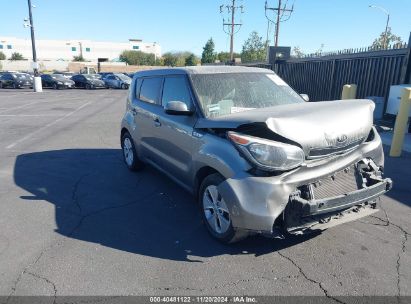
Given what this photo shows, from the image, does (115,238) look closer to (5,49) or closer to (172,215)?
(172,215)

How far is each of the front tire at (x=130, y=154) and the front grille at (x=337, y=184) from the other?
11.6ft

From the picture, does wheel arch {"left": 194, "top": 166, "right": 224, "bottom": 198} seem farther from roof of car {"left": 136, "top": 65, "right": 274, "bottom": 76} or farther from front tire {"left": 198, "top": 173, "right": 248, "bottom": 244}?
roof of car {"left": 136, "top": 65, "right": 274, "bottom": 76}

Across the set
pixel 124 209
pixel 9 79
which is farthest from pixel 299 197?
pixel 9 79

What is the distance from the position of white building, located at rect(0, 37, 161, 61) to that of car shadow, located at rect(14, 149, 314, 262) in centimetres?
11196

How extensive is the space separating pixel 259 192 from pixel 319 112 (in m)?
1.05

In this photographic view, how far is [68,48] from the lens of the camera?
117375 millimetres

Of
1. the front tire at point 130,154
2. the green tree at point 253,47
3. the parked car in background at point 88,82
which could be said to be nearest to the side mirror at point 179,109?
the front tire at point 130,154

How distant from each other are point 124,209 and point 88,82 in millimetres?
33923

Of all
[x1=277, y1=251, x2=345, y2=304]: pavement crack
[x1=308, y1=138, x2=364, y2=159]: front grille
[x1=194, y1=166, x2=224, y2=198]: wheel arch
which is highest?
[x1=308, y1=138, x2=364, y2=159]: front grille

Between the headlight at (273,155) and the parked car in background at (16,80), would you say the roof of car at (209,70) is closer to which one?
the headlight at (273,155)

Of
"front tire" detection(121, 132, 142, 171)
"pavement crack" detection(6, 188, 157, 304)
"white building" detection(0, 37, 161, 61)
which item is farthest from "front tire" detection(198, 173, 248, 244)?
"white building" detection(0, 37, 161, 61)

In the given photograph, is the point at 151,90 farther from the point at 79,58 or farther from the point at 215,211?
the point at 79,58

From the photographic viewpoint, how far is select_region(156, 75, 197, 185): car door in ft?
13.0

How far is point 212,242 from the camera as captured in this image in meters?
3.61
